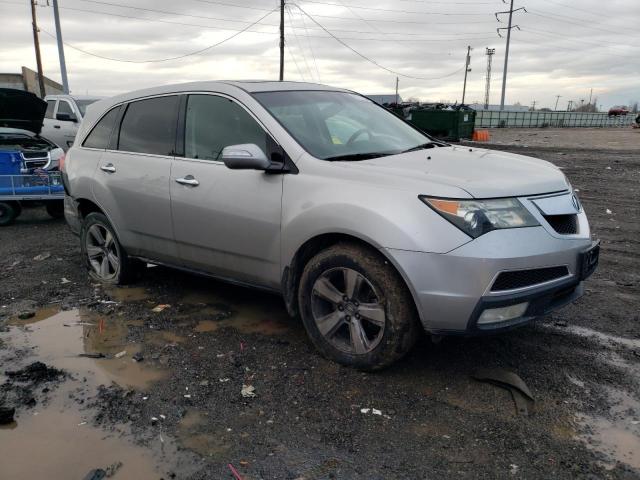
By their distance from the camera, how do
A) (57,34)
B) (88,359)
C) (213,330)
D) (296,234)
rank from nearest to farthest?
(296,234) < (88,359) < (213,330) < (57,34)

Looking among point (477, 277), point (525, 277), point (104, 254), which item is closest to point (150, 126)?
point (104, 254)

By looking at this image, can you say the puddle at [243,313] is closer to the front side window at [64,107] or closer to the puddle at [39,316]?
the puddle at [39,316]

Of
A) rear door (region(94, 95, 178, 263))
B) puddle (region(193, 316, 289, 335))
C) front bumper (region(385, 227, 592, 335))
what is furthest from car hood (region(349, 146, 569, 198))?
rear door (region(94, 95, 178, 263))

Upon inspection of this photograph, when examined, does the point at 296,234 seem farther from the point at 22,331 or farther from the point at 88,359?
the point at 22,331

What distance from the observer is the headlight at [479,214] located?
3051 millimetres

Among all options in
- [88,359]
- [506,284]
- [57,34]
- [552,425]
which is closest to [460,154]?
[506,284]

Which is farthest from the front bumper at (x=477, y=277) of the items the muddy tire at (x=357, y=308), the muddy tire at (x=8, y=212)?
the muddy tire at (x=8, y=212)

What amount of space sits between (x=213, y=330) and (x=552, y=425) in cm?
251

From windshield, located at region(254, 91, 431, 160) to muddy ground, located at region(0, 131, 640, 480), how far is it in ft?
4.63

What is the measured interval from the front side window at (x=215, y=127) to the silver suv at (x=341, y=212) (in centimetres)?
1

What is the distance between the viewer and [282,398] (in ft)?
10.8

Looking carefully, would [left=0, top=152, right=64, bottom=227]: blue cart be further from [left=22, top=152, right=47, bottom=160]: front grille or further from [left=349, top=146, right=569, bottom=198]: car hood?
[left=349, top=146, right=569, bottom=198]: car hood

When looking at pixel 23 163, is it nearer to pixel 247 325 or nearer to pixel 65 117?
pixel 65 117

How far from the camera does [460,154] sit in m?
4.07
